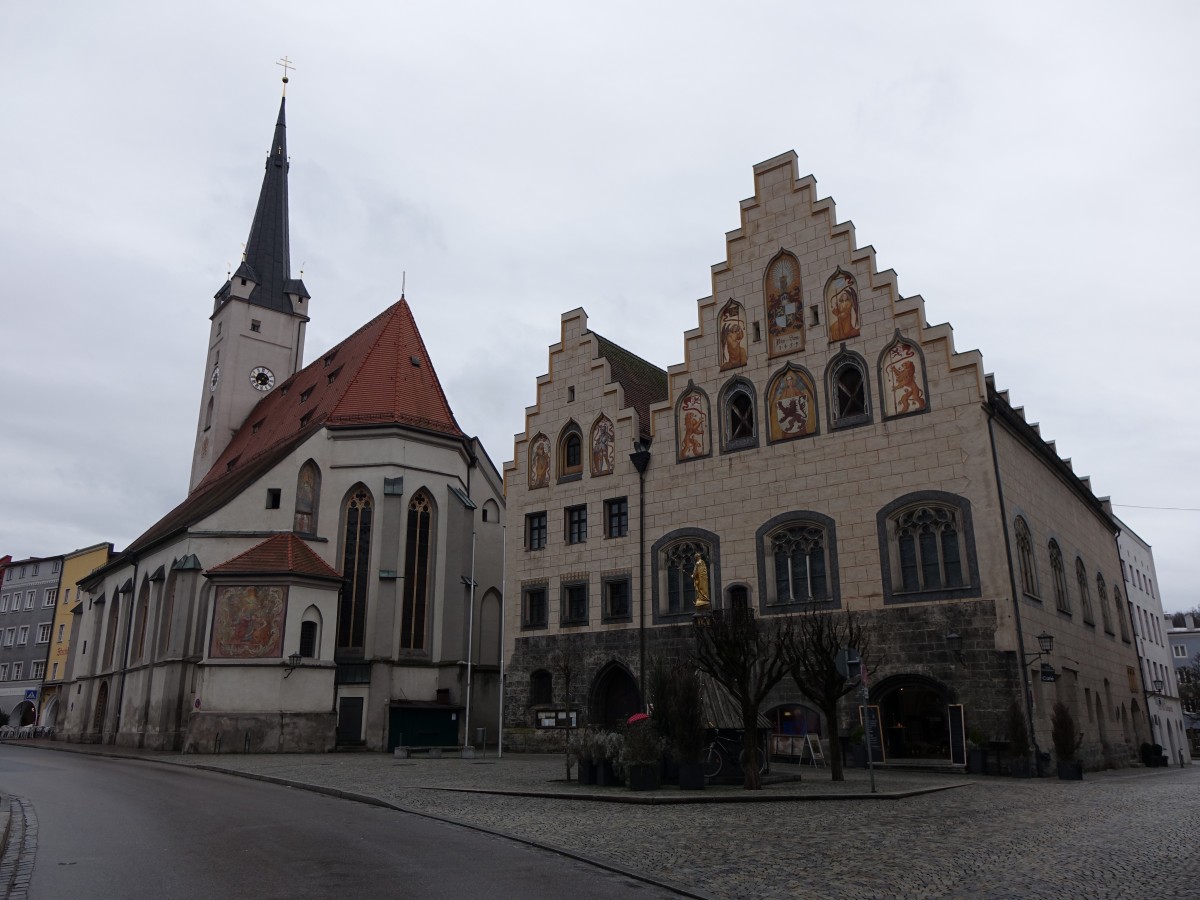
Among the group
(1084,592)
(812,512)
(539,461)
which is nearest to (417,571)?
(539,461)

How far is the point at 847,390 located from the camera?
86.1ft

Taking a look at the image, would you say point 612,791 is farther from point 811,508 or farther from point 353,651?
point 353,651

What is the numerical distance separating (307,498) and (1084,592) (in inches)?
1078

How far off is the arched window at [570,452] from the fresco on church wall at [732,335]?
6.03 metres

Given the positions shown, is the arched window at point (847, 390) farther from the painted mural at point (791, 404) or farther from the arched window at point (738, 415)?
the arched window at point (738, 415)

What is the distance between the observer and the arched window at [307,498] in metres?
36.0

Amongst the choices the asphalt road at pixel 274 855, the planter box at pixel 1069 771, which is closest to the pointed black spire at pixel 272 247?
the asphalt road at pixel 274 855

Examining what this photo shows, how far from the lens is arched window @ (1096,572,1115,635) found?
32.1m

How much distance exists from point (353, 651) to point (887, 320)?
21.9 m

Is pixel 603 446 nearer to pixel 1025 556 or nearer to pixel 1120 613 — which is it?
pixel 1025 556

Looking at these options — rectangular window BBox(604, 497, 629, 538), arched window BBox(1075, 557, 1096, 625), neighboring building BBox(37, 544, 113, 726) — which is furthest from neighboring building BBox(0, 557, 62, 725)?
arched window BBox(1075, 557, 1096, 625)

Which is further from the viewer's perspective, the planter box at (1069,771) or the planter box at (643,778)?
the planter box at (1069,771)

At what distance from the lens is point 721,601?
90.1 ft

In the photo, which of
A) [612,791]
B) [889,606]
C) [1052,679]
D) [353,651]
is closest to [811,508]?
[889,606]
